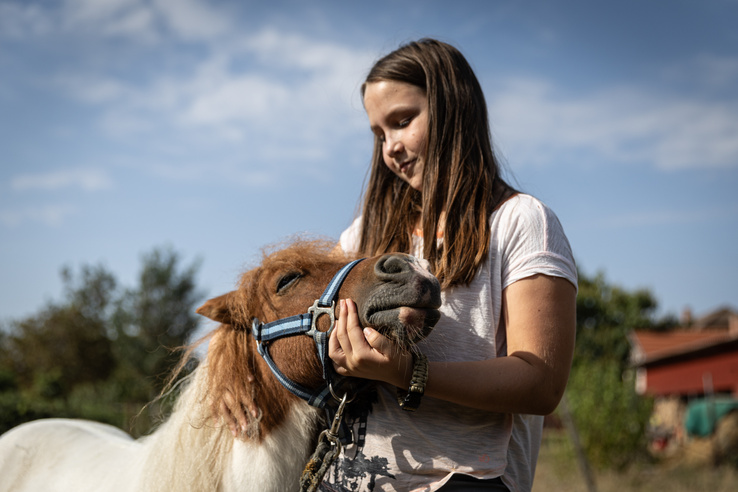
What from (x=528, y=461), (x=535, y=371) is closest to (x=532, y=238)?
(x=535, y=371)

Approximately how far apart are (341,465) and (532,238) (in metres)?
0.99

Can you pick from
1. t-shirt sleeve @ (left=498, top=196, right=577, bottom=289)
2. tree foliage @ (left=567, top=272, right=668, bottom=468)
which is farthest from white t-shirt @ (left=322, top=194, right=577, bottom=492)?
tree foliage @ (left=567, top=272, right=668, bottom=468)

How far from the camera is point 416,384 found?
1.50 m

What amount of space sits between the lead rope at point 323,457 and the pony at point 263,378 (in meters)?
0.09

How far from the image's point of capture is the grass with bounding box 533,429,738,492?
9211 millimetres

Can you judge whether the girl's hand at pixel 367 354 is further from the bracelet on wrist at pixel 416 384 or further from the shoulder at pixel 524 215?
the shoulder at pixel 524 215

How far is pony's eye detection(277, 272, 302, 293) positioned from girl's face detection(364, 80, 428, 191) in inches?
24.1

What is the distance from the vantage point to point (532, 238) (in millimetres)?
1753

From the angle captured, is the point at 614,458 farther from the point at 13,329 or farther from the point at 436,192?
the point at 13,329

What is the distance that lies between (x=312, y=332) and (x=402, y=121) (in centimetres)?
93

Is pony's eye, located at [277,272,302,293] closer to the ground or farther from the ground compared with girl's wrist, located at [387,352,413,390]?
farther from the ground

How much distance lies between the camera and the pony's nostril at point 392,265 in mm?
1634

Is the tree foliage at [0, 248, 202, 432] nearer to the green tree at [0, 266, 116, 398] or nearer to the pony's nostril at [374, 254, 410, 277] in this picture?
the green tree at [0, 266, 116, 398]

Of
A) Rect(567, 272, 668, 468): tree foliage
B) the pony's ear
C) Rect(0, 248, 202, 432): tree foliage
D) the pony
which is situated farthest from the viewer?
Rect(0, 248, 202, 432): tree foliage
